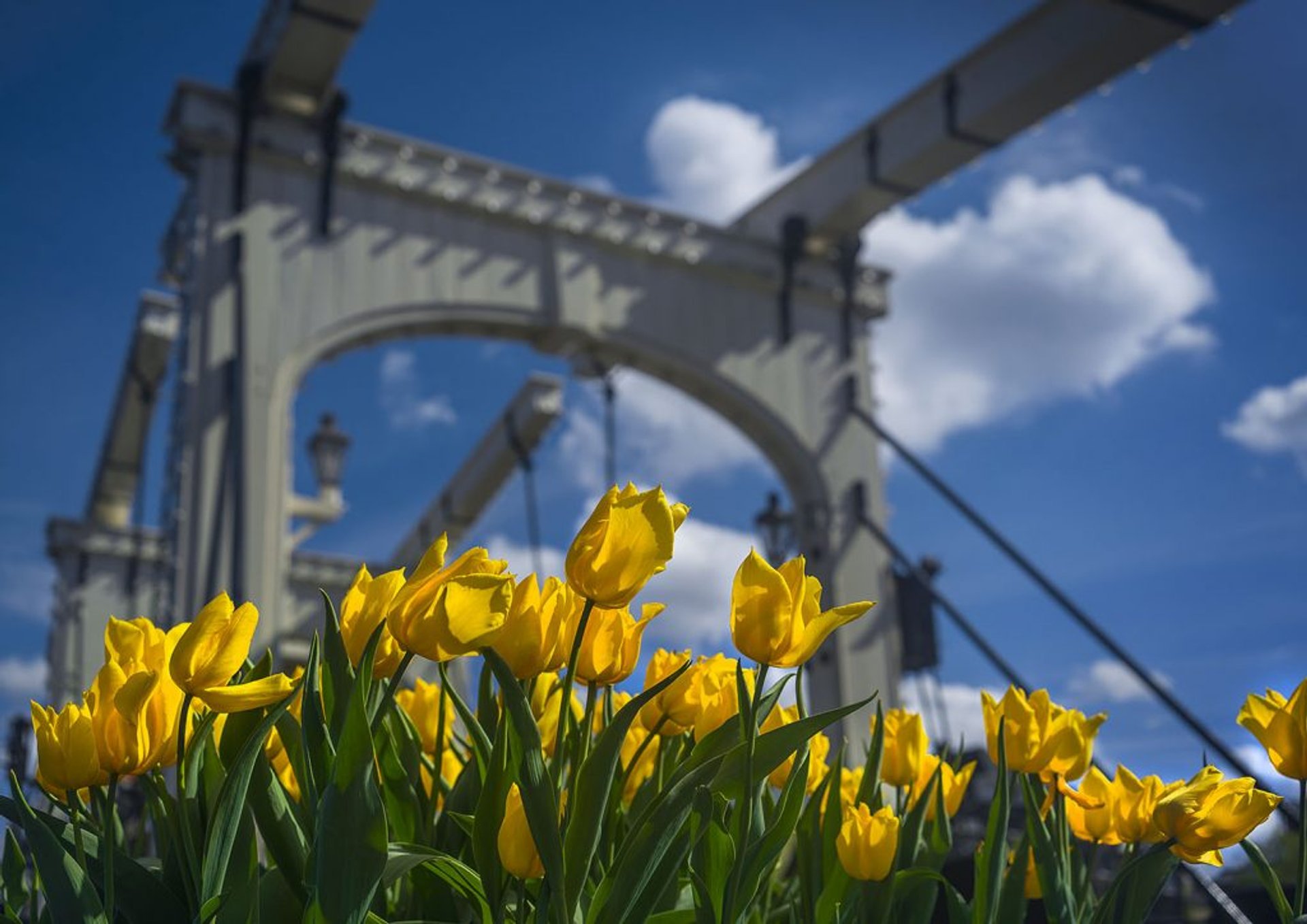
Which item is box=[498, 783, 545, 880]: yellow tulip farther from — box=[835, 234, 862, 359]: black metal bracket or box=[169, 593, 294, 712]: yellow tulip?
box=[835, 234, 862, 359]: black metal bracket

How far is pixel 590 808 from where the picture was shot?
66 centimetres

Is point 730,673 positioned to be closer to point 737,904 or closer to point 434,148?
point 737,904

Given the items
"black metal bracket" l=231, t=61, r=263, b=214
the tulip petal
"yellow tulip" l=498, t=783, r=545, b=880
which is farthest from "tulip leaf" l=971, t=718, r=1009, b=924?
"black metal bracket" l=231, t=61, r=263, b=214

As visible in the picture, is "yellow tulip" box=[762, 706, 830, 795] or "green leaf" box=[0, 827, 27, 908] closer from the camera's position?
"green leaf" box=[0, 827, 27, 908]

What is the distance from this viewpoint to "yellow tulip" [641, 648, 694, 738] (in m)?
0.83

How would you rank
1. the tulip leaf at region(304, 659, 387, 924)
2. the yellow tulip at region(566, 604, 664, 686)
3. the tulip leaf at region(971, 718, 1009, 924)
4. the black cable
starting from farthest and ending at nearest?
the black cable, the tulip leaf at region(971, 718, 1009, 924), the yellow tulip at region(566, 604, 664, 686), the tulip leaf at region(304, 659, 387, 924)

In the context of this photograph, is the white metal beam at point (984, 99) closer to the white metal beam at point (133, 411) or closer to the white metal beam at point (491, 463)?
the white metal beam at point (491, 463)

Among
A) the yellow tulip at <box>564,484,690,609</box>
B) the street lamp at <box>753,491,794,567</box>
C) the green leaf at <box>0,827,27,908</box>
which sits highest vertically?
the street lamp at <box>753,491,794,567</box>

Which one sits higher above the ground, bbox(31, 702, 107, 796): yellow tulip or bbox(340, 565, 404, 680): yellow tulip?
bbox(340, 565, 404, 680): yellow tulip

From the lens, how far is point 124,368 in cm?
812

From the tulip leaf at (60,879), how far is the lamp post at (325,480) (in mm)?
8114

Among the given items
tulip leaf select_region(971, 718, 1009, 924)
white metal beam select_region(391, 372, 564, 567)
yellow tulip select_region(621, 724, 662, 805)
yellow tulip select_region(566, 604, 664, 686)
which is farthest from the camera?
white metal beam select_region(391, 372, 564, 567)

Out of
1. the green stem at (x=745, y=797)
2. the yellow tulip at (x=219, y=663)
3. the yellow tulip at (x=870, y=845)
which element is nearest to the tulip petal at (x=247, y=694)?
the yellow tulip at (x=219, y=663)

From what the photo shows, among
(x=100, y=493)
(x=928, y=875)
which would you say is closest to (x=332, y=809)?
(x=928, y=875)
